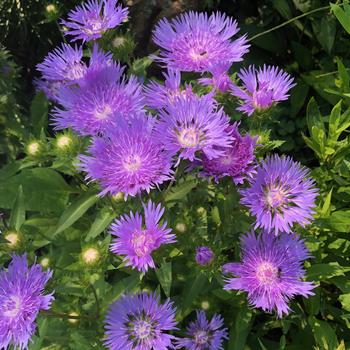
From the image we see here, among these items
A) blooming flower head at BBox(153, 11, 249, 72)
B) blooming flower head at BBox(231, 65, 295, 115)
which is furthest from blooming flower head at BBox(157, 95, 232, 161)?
blooming flower head at BBox(153, 11, 249, 72)

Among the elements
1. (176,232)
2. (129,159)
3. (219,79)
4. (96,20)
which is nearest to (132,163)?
(129,159)

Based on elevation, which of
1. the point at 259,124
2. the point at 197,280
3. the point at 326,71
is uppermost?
the point at 326,71

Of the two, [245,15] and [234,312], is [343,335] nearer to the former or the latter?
[234,312]

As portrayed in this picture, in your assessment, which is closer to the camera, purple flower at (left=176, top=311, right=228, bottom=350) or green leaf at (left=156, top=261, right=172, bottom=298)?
green leaf at (left=156, top=261, right=172, bottom=298)

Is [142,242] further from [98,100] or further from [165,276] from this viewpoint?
[98,100]

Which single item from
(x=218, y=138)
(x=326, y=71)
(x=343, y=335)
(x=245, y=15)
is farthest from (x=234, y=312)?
(x=245, y=15)

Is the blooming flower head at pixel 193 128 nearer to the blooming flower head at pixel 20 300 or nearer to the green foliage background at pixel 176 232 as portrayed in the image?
the green foliage background at pixel 176 232

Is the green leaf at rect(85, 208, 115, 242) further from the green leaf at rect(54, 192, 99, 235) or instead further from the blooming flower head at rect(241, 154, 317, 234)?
the blooming flower head at rect(241, 154, 317, 234)
